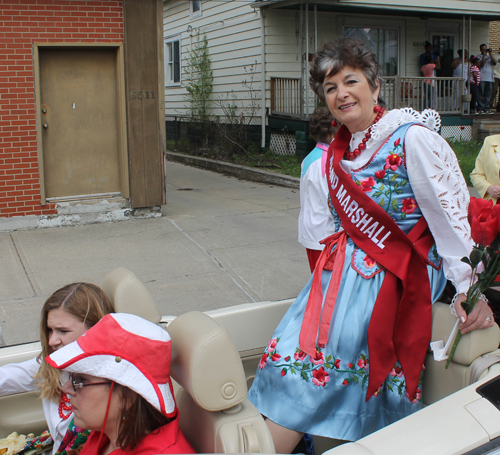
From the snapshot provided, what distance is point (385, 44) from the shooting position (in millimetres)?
15914

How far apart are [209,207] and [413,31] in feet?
32.7

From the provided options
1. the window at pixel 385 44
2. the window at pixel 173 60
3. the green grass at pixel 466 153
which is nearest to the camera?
the green grass at pixel 466 153

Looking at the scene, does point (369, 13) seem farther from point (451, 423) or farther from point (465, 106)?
point (451, 423)

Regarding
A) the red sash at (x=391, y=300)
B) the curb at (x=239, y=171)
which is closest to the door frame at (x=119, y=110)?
the curb at (x=239, y=171)

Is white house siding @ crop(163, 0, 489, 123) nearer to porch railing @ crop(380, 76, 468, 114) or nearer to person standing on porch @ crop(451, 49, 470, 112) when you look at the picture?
person standing on porch @ crop(451, 49, 470, 112)

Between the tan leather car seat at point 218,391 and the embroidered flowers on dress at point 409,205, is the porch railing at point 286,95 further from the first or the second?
the tan leather car seat at point 218,391

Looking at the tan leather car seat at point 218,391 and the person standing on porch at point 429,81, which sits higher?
the person standing on porch at point 429,81

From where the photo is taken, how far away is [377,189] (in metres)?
2.20

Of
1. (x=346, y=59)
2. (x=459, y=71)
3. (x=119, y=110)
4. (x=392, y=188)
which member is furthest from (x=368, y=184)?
(x=459, y=71)

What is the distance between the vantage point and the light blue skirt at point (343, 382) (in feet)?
6.98

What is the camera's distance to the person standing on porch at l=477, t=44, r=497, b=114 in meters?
16.0

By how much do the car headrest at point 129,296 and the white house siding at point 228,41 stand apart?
12.9 meters

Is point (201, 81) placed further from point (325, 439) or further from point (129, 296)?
point (325, 439)

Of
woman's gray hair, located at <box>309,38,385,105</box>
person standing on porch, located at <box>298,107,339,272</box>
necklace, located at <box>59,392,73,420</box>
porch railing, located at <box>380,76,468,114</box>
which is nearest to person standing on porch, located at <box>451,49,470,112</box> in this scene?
porch railing, located at <box>380,76,468,114</box>
